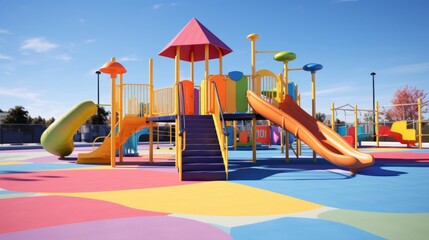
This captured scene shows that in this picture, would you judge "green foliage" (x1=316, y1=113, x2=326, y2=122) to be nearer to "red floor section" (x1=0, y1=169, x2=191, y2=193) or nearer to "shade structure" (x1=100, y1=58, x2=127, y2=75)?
"shade structure" (x1=100, y1=58, x2=127, y2=75)

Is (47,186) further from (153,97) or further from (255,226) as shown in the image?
(153,97)

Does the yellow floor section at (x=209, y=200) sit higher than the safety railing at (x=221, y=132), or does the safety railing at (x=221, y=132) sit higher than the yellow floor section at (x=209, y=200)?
the safety railing at (x=221, y=132)

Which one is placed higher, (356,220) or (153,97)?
(153,97)

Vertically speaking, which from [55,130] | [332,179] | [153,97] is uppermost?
[153,97]

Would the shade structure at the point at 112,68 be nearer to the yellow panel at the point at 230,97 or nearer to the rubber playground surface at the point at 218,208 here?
the yellow panel at the point at 230,97

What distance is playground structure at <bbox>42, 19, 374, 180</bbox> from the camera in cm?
997

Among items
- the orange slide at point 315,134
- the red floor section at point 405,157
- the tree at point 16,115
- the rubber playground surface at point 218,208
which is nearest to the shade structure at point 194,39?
the orange slide at point 315,134

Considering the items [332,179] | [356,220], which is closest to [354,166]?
[332,179]

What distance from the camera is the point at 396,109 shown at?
53250 mm

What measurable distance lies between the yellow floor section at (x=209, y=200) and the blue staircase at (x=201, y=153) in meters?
1.10

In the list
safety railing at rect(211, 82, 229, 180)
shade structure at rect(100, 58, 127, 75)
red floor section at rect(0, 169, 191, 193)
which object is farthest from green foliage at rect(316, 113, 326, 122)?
red floor section at rect(0, 169, 191, 193)

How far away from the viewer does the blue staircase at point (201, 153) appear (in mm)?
9273

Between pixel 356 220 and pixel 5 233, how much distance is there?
15.9 feet

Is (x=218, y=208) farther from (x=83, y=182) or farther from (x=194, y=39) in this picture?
(x=194, y=39)
